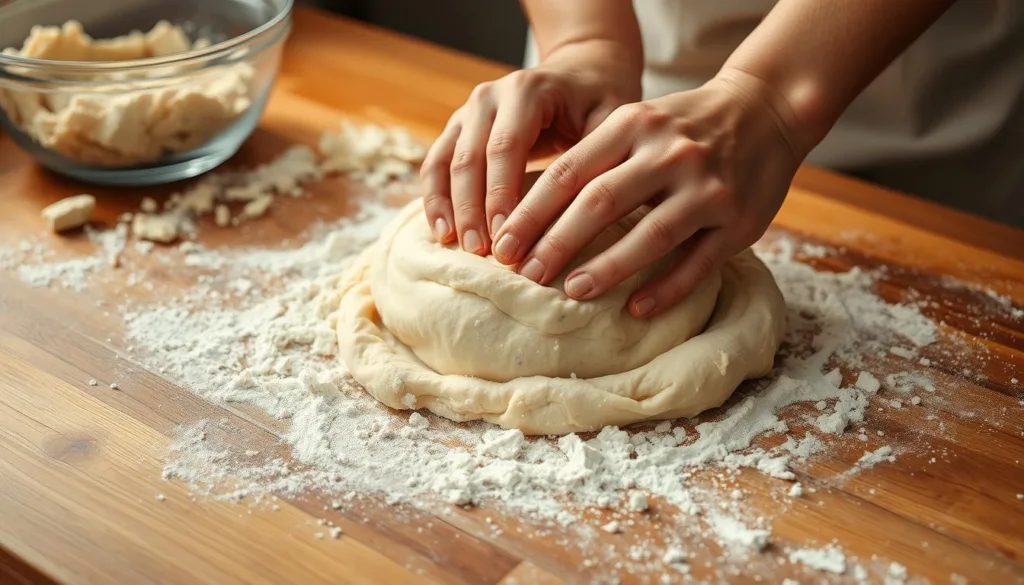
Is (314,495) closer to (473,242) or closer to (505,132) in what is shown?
(473,242)

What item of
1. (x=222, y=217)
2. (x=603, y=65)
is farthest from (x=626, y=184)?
(x=222, y=217)

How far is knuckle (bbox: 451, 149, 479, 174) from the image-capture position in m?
1.41

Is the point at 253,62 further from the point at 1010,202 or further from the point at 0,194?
the point at 1010,202

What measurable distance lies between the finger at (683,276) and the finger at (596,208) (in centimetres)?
9

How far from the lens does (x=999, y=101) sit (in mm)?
1815

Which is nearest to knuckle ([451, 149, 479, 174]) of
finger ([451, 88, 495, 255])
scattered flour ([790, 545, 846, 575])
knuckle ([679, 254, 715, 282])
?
finger ([451, 88, 495, 255])

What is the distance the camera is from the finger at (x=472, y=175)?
4.52ft

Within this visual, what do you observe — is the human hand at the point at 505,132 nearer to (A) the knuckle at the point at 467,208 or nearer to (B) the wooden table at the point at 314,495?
(A) the knuckle at the point at 467,208

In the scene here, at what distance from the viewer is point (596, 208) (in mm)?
1275

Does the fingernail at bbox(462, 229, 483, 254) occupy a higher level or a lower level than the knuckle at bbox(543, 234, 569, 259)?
lower

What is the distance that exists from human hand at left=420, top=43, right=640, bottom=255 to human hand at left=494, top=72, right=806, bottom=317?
8 centimetres

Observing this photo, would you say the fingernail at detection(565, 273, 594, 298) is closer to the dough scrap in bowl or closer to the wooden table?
the dough scrap in bowl

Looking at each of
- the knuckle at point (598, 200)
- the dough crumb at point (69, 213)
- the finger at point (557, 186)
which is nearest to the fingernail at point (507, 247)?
the finger at point (557, 186)

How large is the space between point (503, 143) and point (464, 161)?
66mm
